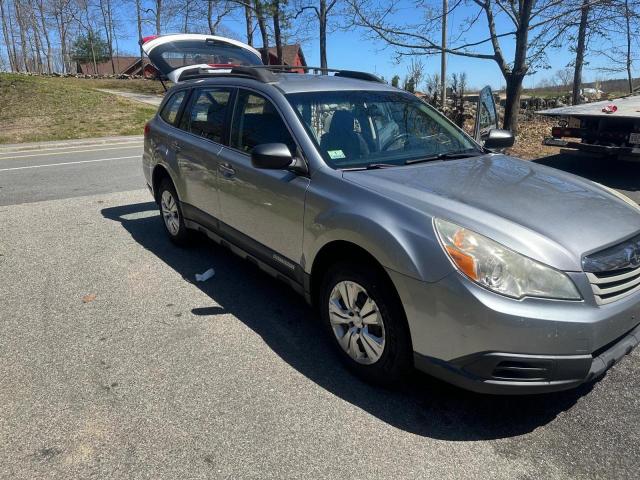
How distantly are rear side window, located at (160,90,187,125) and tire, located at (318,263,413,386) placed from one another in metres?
2.91

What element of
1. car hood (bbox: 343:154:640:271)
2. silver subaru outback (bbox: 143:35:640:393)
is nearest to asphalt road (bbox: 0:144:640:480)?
silver subaru outback (bbox: 143:35:640:393)

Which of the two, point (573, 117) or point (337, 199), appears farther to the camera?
point (573, 117)

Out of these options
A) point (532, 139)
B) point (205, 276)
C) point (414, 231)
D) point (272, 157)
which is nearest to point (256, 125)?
point (272, 157)

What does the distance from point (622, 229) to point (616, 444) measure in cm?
107

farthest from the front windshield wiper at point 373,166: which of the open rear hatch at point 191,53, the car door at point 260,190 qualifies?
the open rear hatch at point 191,53

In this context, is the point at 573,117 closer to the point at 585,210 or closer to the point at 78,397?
the point at 585,210

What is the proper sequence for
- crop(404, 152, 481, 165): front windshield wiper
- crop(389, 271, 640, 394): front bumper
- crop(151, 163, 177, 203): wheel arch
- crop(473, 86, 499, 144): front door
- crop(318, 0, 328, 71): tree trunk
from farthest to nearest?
crop(318, 0, 328, 71): tree trunk < crop(473, 86, 499, 144): front door < crop(151, 163, 177, 203): wheel arch < crop(404, 152, 481, 165): front windshield wiper < crop(389, 271, 640, 394): front bumper

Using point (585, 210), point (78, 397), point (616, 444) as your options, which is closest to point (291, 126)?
point (585, 210)

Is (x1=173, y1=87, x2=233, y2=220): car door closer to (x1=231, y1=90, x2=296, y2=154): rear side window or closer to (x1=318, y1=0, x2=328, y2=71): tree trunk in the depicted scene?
(x1=231, y1=90, x2=296, y2=154): rear side window

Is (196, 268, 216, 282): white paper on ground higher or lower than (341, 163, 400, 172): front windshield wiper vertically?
lower

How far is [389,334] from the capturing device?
9.02ft

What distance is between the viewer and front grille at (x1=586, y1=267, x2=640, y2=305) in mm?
2434

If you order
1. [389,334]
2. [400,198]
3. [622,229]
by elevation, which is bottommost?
[389,334]

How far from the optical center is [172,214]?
17.4ft
